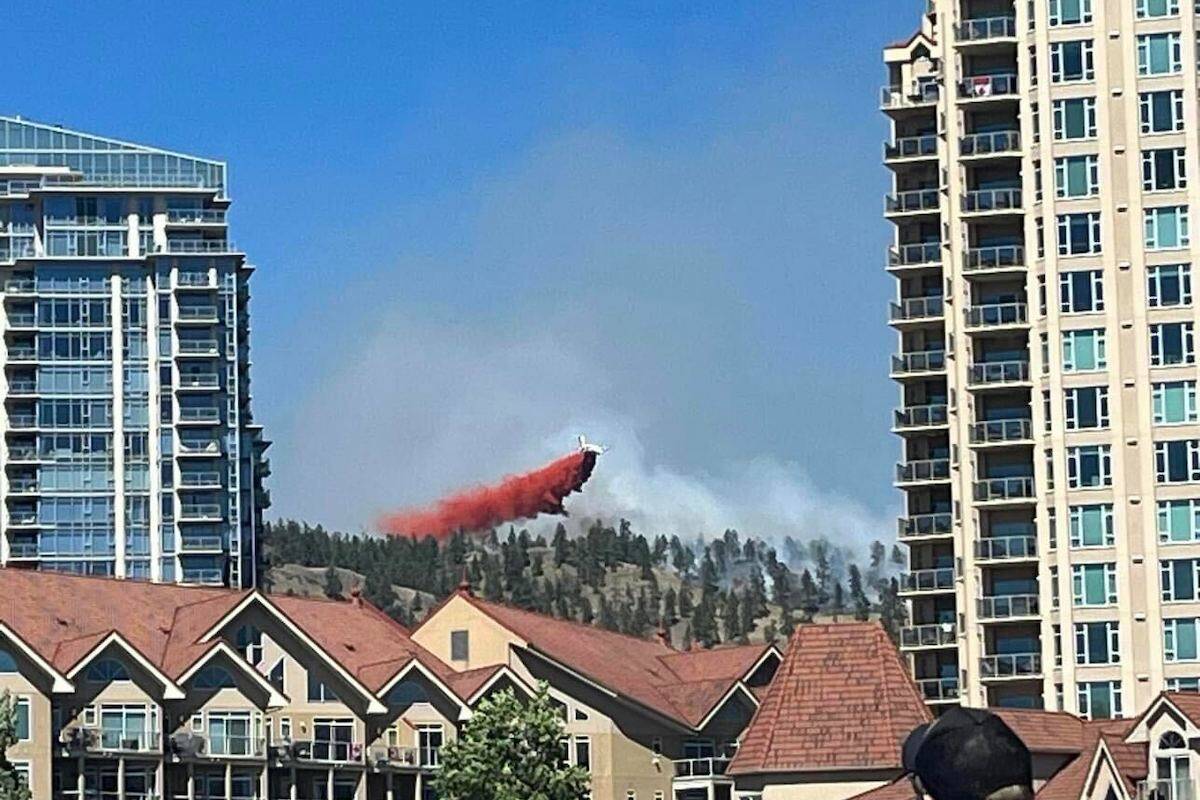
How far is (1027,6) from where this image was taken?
427 feet

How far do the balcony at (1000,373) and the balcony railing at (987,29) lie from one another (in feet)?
49.5

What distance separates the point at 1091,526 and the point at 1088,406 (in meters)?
5.34

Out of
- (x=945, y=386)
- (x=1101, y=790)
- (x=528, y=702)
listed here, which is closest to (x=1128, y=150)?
(x=945, y=386)

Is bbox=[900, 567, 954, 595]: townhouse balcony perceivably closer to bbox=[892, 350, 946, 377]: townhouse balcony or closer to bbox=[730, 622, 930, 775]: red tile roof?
bbox=[892, 350, 946, 377]: townhouse balcony

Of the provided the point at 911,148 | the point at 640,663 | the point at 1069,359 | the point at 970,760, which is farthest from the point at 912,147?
the point at 970,760

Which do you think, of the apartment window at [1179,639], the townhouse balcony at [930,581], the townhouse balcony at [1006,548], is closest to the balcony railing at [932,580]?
the townhouse balcony at [930,581]

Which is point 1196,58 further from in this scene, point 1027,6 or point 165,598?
point 165,598

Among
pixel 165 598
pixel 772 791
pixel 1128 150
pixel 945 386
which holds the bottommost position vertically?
pixel 772 791

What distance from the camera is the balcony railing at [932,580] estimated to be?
134 m

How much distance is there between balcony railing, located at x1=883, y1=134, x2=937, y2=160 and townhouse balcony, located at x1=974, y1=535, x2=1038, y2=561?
19.4 metres

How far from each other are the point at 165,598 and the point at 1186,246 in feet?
163

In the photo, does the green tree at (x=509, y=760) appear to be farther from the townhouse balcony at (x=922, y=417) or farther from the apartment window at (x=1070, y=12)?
the apartment window at (x=1070, y=12)

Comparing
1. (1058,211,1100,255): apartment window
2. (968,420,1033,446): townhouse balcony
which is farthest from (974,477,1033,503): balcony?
(1058,211,1100,255): apartment window

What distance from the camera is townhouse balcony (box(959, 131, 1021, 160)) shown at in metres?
130
